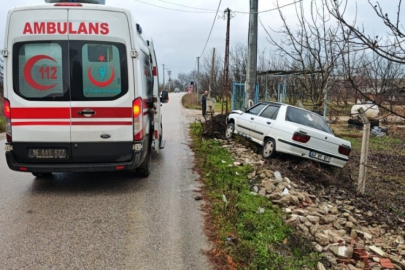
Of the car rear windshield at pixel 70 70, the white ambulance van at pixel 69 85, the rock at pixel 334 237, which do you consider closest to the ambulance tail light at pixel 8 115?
the white ambulance van at pixel 69 85

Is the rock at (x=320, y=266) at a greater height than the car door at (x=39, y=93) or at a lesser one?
lesser

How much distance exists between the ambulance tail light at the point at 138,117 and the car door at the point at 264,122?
12.7 feet

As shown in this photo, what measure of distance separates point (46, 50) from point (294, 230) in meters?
4.26

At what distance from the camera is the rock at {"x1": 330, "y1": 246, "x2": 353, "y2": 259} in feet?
11.6

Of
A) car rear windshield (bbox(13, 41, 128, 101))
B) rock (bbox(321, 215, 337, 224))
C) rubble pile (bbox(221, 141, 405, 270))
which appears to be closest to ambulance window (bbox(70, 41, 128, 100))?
car rear windshield (bbox(13, 41, 128, 101))

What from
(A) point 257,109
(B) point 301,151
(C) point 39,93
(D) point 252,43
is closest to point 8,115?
(C) point 39,93

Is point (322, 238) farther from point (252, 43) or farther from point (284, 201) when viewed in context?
point (252, 43)

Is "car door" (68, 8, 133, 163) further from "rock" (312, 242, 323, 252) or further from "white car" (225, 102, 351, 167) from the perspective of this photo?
"white car" (225, 102, 351, 167)

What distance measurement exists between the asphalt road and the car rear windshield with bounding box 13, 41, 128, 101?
5.22ft

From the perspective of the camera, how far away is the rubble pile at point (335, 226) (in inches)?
141

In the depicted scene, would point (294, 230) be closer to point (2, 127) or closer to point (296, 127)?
point (296, 127)

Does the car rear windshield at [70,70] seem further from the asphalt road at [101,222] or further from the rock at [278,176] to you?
the rock at [278,176]

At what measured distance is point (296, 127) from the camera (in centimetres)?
738

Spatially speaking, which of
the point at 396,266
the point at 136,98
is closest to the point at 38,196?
the point at 136,98
